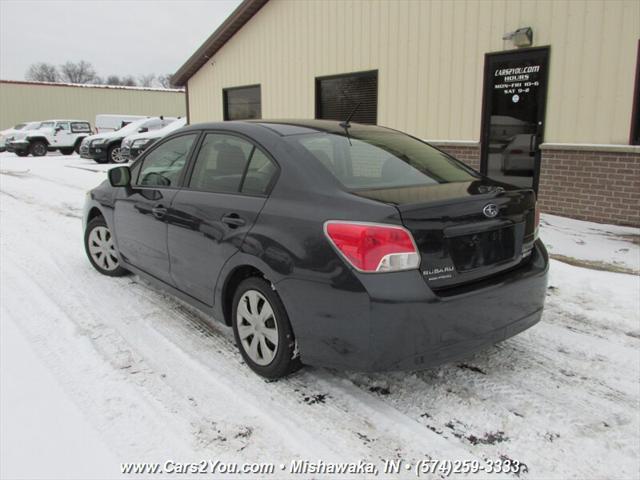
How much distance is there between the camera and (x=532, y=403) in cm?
301

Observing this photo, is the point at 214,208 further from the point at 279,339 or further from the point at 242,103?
the point at 242,103

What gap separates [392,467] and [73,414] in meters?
1.68

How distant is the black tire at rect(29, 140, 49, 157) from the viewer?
24.8m

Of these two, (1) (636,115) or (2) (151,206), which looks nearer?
(2) (151,206)

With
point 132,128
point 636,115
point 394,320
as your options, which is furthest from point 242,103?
point 394,320

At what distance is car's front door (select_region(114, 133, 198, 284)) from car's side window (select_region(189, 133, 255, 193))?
21 cm

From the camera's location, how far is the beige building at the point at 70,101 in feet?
113

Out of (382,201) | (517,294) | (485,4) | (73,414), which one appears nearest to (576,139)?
(485,4)

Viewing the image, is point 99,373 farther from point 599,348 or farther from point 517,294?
point 599,348

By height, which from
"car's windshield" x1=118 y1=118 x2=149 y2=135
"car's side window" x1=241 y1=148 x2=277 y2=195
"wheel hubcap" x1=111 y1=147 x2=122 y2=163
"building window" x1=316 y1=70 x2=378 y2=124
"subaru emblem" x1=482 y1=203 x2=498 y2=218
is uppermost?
"building window" x1=316 y1=70 x2=378 y2=124

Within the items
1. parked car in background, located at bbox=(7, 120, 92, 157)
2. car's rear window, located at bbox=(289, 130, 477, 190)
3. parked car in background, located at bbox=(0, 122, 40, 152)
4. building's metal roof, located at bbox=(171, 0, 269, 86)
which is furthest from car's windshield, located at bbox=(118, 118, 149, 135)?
car's rear window, located at bbox=(289, 130, 477, 190)

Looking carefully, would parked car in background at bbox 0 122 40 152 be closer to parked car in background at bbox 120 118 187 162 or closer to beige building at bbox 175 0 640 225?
parked car in background at bbox 120 118 187 162

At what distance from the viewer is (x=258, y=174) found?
338cm

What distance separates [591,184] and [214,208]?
6.40m
